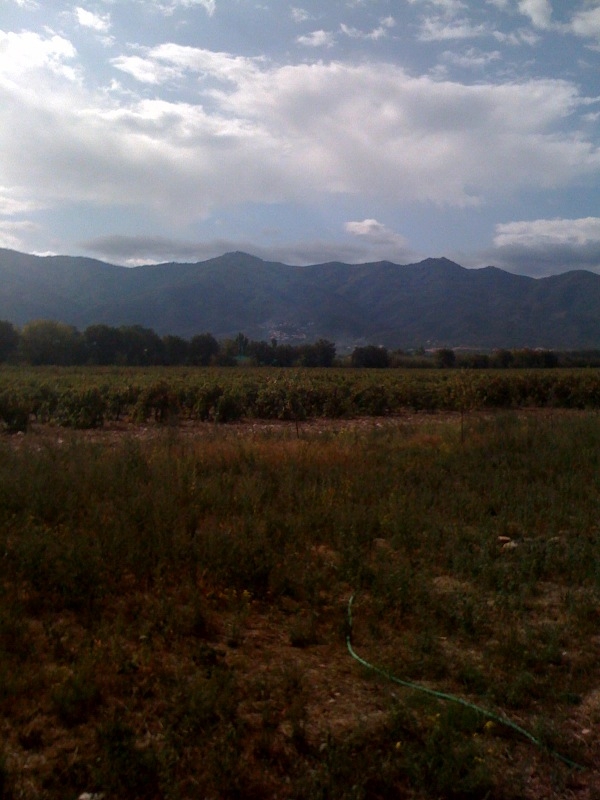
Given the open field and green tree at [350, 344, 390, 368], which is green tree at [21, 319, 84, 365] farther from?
the open field

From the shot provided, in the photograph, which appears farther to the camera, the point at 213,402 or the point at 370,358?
the point at 370,358

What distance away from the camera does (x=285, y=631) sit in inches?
216

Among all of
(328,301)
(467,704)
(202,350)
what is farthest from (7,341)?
(328,301)

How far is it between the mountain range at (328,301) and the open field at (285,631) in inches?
3427

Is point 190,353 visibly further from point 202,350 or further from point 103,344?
point 103,344

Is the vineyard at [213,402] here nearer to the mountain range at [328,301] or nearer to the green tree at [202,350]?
the green tree at [202,350]

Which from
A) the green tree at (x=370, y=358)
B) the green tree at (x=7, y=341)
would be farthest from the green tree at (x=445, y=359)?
the green tree at (x=7, y=341)

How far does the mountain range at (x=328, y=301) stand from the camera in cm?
10412

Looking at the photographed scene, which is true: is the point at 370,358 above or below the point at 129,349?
below

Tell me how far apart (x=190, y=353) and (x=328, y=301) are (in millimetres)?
58644

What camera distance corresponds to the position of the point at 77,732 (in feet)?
12.6

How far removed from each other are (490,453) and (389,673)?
8.59 metres

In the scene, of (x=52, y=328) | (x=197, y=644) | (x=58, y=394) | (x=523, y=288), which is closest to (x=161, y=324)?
(x=52, y=328)

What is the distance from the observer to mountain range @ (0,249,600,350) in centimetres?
10412
